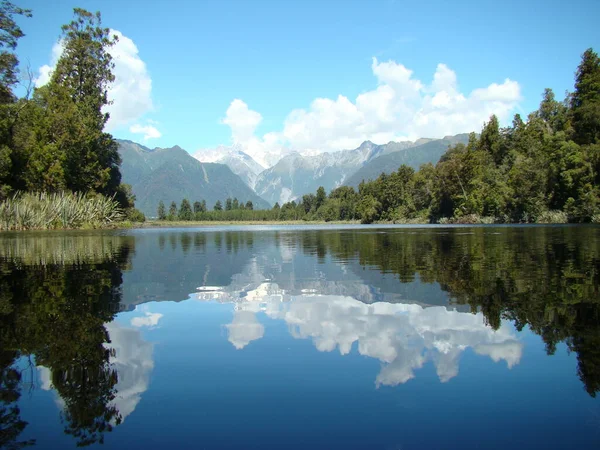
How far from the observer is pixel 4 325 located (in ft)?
29.6

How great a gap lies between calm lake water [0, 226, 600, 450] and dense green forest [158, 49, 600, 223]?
2924 inches

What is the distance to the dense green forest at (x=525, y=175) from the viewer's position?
254 ft

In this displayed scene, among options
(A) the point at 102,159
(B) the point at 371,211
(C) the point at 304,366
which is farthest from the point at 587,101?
(C) the point at 304,366

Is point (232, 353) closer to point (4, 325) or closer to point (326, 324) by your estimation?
point (326, 324)

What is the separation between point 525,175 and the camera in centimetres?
8862

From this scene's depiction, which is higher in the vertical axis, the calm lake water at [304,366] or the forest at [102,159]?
the forest at [102,159]

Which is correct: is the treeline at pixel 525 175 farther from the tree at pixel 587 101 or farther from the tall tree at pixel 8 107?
the tall tree at pixel 8 107

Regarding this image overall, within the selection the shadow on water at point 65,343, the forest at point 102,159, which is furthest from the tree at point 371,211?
the shadow on water at point 65,343

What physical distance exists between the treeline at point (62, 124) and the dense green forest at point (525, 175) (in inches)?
2953

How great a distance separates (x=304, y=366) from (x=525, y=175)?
306 ft

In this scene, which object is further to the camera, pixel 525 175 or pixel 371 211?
pixel 371 211

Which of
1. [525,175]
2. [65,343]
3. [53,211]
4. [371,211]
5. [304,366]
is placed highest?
[525,175]

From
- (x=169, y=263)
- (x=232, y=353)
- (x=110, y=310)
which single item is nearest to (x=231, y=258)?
(x=169, y=263)

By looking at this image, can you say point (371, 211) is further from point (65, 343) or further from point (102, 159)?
point (65, 343)
